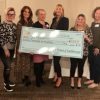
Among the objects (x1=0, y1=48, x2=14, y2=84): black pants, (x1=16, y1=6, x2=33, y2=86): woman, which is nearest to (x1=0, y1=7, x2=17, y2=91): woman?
(x1=0, y1=48, x2=14, y2=84): black pants

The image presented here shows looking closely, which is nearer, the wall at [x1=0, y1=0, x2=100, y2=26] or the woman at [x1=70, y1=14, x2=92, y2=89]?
the woman at [x1=70, y1=14, x2=92, y2=89]

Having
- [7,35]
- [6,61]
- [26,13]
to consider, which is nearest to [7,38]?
[7,35]

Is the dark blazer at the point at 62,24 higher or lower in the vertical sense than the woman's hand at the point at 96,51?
higher

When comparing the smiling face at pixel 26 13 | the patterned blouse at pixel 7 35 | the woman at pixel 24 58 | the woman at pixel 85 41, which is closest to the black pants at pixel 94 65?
the woman at pixel 85 41

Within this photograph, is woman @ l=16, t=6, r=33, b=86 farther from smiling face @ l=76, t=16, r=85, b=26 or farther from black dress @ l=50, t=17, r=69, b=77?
smiling face @ l=76, t=16, r=85, b=26

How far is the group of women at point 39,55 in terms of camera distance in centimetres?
448

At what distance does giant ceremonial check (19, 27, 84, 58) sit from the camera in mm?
4781

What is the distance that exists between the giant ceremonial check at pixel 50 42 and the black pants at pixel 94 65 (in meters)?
0.35

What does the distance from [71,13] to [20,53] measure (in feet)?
6.79

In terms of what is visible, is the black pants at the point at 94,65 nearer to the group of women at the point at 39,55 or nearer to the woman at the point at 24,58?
the group of women at the point at 39,55

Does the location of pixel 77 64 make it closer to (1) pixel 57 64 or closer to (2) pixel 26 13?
(1) pixel 57 64

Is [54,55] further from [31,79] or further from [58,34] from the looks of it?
[31,79]

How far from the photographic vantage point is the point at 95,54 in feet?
16.2

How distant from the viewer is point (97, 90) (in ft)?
16.0
